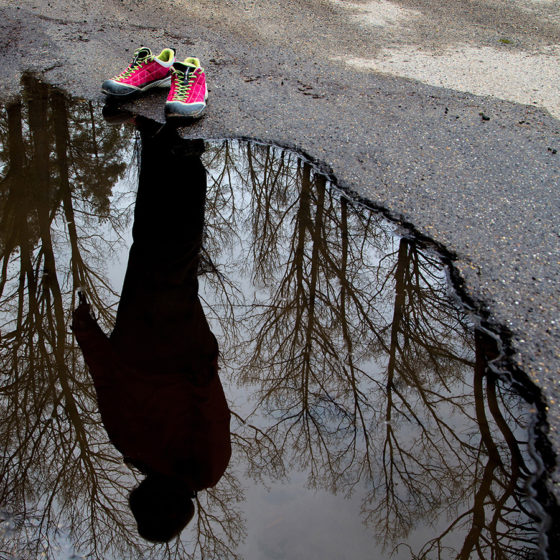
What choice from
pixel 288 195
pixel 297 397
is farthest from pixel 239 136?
pixel 297 397

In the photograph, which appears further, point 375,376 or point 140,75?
point 140,75

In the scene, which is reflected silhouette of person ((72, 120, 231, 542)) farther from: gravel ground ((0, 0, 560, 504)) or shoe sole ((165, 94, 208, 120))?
gravel ground ((0, 0, 560, 504))

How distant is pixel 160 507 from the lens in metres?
1.92

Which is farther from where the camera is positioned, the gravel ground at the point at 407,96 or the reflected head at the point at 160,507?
the gravel ground at the point at 407,96

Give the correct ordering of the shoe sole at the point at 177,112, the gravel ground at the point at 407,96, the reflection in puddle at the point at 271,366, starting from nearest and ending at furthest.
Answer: the reflection in puddle at the point at 271,366
the gravel ground at the point at 407,96
the shoe sole at the point at 177,112

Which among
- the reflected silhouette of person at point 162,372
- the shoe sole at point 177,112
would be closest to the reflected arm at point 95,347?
the reflected silhouette of person at point 162,372

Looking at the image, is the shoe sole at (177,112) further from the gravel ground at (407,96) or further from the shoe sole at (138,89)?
the shoe sole at (138,89)

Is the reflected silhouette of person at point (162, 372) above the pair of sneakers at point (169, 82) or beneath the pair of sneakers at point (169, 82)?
beneath

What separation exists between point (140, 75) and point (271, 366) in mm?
2806

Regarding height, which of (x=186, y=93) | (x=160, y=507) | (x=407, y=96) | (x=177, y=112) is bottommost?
(x=160, y=507)

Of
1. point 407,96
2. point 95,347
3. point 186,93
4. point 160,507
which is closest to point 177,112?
point 186,93

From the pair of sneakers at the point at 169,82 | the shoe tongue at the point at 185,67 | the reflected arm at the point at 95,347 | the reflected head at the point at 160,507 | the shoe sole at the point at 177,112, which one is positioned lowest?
the reflected head at the point at 160,507

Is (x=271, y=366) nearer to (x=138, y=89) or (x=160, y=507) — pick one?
(x=160, y=507)

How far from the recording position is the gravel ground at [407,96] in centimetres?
271
